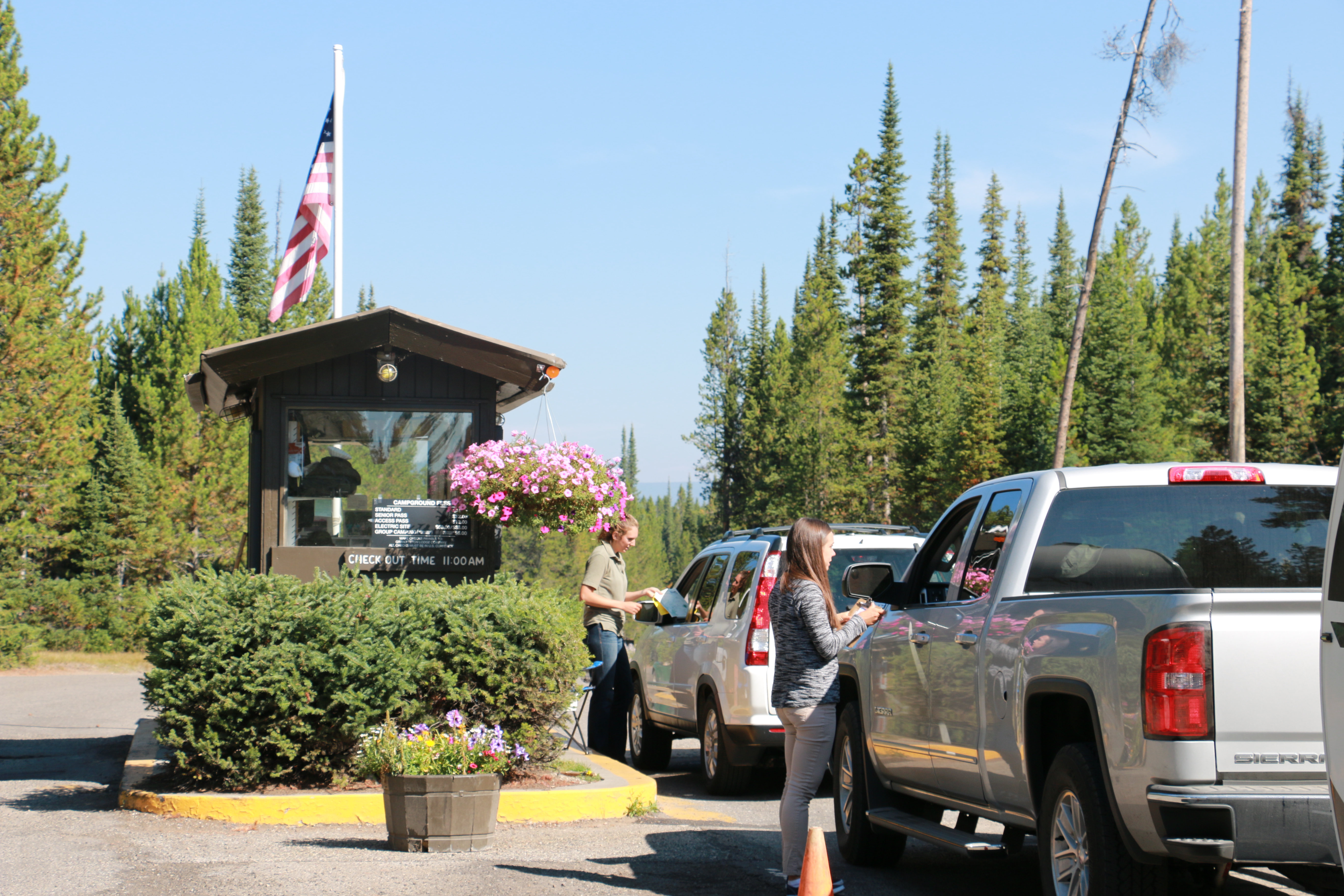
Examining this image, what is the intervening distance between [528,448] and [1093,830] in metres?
7.43

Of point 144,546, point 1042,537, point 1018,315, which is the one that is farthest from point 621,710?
→ point 1018,315

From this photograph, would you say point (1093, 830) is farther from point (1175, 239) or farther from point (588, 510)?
point (1175, 239)

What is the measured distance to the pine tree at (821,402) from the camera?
267 feet

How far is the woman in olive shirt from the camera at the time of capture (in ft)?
36.7

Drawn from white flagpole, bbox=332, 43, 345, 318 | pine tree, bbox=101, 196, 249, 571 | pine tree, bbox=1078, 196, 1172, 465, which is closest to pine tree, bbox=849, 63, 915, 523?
pine tree, bbox=1078, 196, 1172, 465

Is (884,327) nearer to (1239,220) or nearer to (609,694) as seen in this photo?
(1239,220)

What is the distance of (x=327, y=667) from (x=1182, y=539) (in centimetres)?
548

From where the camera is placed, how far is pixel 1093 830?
15.6 feet

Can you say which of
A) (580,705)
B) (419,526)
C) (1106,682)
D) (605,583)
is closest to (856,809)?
(1106,682)

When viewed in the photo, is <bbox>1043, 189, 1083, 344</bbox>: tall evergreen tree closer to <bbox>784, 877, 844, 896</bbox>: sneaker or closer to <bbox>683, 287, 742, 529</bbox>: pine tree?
<bbox>683, 287, 742, 529</bbox>: pine tree

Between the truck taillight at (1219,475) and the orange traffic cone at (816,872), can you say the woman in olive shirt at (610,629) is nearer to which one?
the orange traffic cone at (816,872)

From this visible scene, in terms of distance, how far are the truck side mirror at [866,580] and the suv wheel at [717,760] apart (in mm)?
3253

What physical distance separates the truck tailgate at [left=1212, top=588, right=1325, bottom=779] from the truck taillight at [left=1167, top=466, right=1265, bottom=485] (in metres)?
1.53

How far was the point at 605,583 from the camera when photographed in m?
11.3
